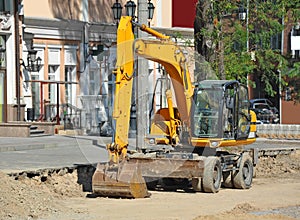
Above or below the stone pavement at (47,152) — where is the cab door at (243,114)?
above

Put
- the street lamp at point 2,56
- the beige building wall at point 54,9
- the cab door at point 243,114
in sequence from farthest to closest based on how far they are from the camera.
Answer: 1. the beige building wall at point 54,9
2. the street lamp at point 2,56
3. the cab door at point 243,114

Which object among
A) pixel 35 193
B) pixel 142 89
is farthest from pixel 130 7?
pixel 35 193

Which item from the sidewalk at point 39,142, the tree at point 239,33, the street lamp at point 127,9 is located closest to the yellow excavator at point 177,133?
the tree at point 239,33

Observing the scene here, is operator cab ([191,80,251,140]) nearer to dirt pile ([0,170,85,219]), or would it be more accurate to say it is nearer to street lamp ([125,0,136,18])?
dirt pile ([0,170,85,219])

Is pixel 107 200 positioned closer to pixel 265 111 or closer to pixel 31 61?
pixel 31 61

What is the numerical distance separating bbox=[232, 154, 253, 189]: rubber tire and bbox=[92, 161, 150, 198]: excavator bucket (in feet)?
12.2

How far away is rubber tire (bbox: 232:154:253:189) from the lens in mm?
20062

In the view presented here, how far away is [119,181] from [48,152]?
30.2ft

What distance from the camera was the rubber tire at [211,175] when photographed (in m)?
18.5

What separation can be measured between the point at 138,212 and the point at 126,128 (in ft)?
7.56

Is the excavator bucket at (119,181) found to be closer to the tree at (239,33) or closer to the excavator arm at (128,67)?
the excavator arm at (128,67)

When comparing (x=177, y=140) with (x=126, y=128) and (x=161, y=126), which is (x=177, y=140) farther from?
(x=126, y=128)

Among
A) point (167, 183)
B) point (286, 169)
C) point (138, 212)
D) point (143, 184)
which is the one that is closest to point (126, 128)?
point (143, 184)

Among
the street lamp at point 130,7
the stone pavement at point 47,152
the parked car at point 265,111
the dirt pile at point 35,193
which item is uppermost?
the street lamp at point 130,7
